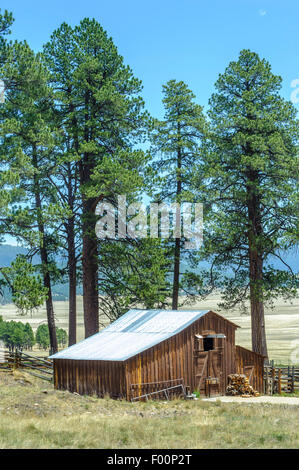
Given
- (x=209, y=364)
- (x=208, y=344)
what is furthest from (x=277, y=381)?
(x=209, y=364)

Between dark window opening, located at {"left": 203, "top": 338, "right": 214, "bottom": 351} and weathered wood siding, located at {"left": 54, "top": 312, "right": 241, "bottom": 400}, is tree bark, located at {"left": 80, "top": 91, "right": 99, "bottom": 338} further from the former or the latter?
dark window opening, located at {"left": 203, "top": 338, "right": 214, "bottom": 351}

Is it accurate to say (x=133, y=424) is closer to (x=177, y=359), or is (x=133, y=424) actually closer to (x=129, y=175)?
(x=177, y=359)

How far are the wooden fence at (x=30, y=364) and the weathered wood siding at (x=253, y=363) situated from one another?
33.1 feet

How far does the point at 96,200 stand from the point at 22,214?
5185 mm

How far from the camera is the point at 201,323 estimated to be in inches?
1088

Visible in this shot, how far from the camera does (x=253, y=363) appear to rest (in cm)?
3066

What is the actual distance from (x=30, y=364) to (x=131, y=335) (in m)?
8.07

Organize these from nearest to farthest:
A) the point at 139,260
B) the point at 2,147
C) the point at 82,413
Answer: the point at 82,413 < the point at 2,147 < the point at 139,260

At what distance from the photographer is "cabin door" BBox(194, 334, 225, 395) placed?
27.2 metres

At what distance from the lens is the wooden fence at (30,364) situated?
31156mm

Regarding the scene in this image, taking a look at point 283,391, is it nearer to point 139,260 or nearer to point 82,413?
point 139,260

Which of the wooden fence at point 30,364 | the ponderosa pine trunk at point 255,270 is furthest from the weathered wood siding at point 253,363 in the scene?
the wooden fence at point 30,364

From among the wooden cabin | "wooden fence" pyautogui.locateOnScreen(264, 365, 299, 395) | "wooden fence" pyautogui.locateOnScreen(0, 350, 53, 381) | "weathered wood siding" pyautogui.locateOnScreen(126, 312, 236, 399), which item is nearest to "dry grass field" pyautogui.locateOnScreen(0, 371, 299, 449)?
the wooden cabin
